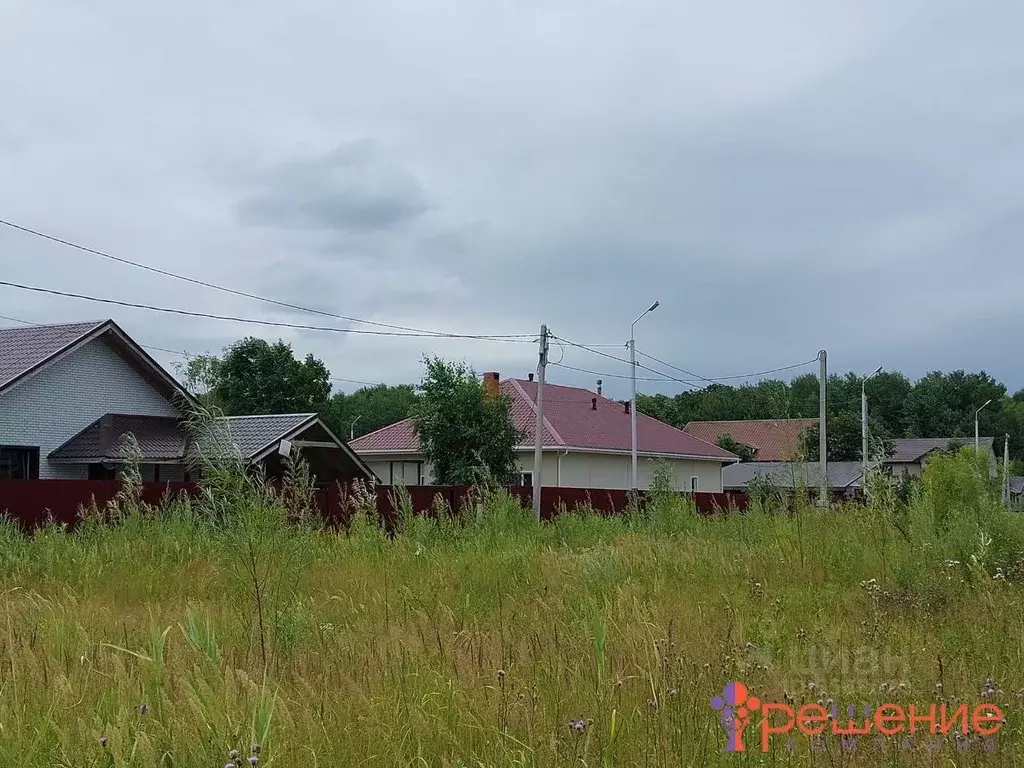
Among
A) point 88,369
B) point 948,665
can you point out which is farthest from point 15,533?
point 88,369

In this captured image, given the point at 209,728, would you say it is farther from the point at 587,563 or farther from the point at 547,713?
the point at 587,563

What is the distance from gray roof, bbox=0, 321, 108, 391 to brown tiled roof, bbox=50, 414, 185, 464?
2161mm

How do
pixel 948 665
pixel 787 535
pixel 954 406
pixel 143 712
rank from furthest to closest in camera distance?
pixel 954 406, pixel 787 535, pixel 948 665, pixel 143 712

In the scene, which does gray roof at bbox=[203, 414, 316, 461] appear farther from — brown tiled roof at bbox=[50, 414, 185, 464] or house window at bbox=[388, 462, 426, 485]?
house window at bbox=[388, 462, 426, 485]

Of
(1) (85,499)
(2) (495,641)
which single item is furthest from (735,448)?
(2) (495,641)

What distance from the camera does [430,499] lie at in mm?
17469

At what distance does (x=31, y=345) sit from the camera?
22.2 meters

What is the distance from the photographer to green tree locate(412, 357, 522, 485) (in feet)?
86.7

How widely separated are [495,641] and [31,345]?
70.0 ft

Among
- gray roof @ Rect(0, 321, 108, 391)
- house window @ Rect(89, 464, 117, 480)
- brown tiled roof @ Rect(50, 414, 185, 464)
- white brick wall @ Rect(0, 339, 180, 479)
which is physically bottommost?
house window @ Rect(89, 464, 117, 480)

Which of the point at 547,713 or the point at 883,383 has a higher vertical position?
the point at 883,383

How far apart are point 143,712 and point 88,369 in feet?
71.0

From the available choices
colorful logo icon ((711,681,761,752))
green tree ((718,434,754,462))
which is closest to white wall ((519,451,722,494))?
green tree ((718,434,754,462))

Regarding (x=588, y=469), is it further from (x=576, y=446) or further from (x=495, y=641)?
(x=495, y=641)
